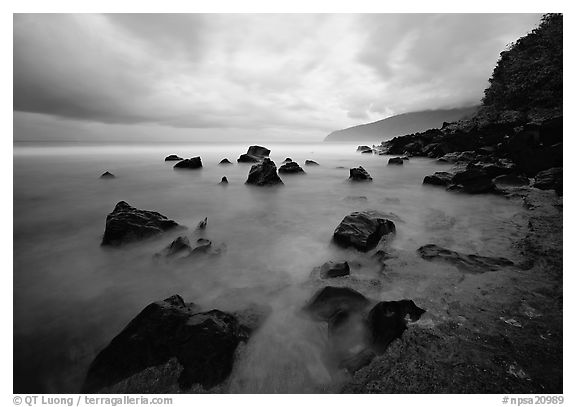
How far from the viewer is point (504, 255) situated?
3.23m

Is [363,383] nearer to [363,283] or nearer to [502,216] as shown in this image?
[363,283]

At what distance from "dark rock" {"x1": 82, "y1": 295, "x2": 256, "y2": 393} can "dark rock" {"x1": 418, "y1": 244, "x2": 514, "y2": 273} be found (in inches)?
105

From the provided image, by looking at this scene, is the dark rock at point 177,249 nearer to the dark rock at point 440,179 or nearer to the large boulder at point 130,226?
the large boulder at point 130,226

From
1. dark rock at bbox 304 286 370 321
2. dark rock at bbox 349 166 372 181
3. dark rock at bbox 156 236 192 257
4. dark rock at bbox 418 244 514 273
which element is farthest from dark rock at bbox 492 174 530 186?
dark rock at bbox 156 236 192 257

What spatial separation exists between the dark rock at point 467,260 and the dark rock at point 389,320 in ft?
3.86

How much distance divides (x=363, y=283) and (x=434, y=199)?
4843mm

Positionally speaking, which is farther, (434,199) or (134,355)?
(434,199)

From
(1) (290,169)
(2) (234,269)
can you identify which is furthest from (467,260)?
(1) (290,169)

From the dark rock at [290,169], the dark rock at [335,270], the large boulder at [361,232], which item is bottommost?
the dark rock at [335,270]

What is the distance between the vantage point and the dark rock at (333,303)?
7.83ft

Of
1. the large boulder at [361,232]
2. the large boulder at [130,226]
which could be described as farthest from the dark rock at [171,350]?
the large boulder at [130,226]

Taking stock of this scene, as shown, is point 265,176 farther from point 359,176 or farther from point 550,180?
point 550,180
